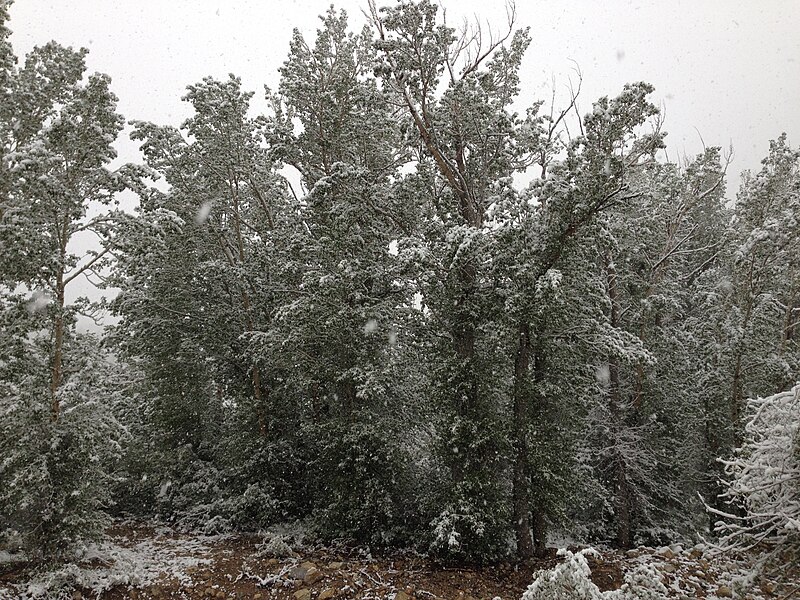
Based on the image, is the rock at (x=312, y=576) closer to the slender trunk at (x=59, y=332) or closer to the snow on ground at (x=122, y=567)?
the snow on ground at (x=122, y=567)

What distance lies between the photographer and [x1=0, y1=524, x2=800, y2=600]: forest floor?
26.2ft

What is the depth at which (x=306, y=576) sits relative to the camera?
881 cm

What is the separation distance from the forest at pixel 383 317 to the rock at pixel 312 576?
1516 mm

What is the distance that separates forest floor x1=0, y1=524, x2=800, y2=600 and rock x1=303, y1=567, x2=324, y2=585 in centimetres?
2

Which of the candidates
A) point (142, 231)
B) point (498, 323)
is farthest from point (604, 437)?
A: point (142, 231)

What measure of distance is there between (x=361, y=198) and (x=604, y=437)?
28.6 ft

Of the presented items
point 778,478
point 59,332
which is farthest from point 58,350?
point 778,478

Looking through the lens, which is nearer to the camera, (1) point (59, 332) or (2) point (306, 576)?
(1) point (59, 332)

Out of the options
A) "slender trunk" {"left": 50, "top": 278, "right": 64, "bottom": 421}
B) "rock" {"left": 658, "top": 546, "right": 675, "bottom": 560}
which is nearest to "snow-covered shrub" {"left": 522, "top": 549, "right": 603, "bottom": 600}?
"rock" {"left": 658, "top": 546, "right": 675, "bottom": 560}

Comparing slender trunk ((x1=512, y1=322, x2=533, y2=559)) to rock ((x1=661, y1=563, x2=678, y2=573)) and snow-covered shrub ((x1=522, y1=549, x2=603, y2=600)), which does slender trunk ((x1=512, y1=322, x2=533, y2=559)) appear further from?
snow-covered shrub ((x1=522, y1=549, x2=603, y2=600))

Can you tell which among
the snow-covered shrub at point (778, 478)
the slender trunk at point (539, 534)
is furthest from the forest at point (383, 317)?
the snow-covered shrub at point (778, 478)

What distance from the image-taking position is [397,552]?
33.8 feet

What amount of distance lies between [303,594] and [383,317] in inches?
219

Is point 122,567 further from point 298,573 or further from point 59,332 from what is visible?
point 59,332
